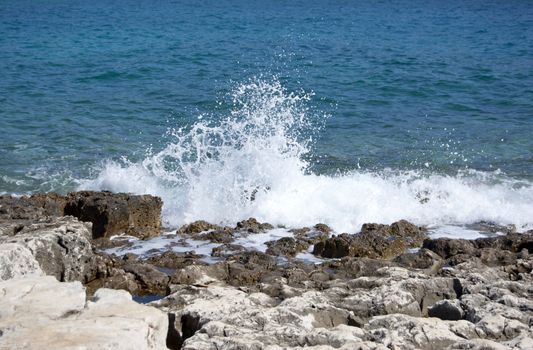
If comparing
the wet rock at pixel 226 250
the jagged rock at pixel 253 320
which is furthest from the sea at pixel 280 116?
the jagged rock at pixel 253 320

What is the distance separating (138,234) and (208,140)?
4871 mm

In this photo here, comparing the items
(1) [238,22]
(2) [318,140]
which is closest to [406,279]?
(2) [318,140]

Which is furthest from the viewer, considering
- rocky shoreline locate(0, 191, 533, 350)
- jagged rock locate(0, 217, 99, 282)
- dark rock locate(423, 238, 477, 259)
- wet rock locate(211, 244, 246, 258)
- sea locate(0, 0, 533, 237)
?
sea locate(0, 0, 533, 237)

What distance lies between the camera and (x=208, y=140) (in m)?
15.8

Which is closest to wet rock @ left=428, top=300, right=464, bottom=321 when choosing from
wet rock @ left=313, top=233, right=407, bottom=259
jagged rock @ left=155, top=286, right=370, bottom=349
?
jagged rock @ left=155, top=286, right=370, bottom=349

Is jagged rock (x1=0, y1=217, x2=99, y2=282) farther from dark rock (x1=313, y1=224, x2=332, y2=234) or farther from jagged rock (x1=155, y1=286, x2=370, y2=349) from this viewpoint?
dark rock (x1=313, y1=224, x2=332, y2=234)

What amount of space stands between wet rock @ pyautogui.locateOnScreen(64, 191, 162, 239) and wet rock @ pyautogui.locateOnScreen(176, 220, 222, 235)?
37cm

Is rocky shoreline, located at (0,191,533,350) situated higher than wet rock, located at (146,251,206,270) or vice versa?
rocky shoreline, located at (0,191,533,350)

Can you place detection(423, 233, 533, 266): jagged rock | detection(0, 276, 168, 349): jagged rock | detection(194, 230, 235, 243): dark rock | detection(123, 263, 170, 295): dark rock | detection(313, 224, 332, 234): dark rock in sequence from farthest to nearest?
detection(313, 224, 332, 234): dark rock, detection(194, 230, 235, 243): dark rock, detection(423, 233, 533, 266): jagged rock, detection(123, 263, 170, 295): dark rock, detection(0, 276, 168, 349): jagged rock

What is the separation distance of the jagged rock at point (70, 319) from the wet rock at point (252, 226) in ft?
16.9

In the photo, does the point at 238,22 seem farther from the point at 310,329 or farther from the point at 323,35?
the point at 310,329

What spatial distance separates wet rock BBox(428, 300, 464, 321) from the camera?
7.13 meters

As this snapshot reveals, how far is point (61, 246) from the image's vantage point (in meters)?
8.16

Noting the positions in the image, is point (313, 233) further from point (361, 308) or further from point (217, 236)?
point (361, 308)
